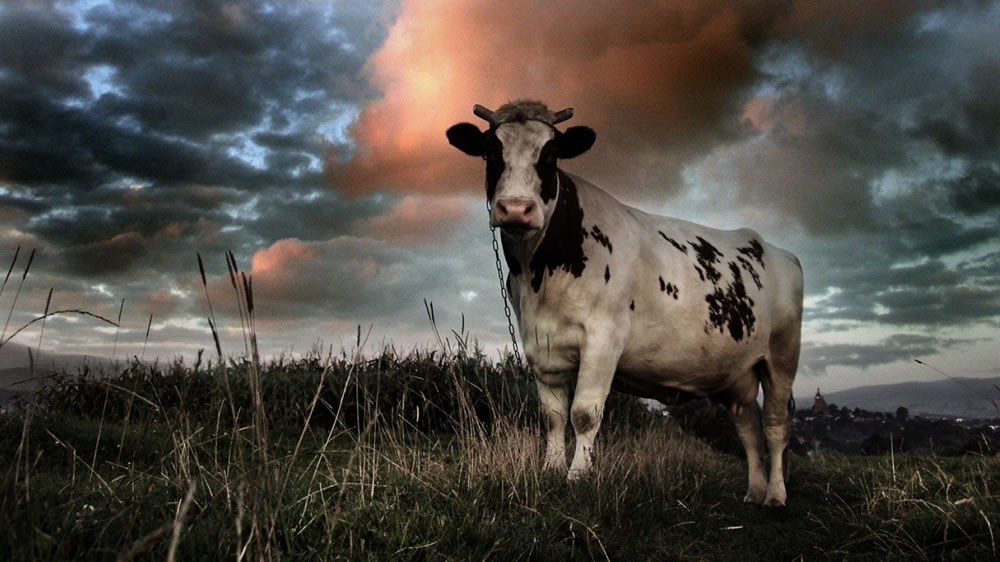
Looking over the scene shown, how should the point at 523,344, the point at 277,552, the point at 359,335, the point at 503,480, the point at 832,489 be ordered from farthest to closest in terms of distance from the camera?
1. the point at 832,489
2. the point at 523,344
3. the point at 503,480
4. the point at 359,335
5. the point at 277,552

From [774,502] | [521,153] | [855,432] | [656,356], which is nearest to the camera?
[521,153]

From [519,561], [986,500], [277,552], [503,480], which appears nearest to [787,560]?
[986,500]

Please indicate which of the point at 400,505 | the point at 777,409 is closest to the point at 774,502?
the point at 777,409

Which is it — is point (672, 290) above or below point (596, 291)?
above

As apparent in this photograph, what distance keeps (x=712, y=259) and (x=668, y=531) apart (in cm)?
361

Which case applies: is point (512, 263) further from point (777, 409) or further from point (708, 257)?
point (777, 409)

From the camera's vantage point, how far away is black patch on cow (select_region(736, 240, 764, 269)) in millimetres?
9422

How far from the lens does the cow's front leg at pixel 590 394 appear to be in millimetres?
6789

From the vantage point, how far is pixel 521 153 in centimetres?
680

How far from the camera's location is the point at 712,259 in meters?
8.63

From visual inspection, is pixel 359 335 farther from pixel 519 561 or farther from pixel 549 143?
pixel 549 143

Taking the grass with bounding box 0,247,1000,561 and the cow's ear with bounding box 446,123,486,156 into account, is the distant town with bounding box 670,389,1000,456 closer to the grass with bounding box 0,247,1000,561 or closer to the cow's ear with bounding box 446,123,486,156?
the grass with bounding box 0,247,1000,561

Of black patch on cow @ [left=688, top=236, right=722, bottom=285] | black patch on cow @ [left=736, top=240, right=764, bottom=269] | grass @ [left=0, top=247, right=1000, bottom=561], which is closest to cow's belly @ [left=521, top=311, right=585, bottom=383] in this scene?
grass @ [left=0, top=247, right=1000, bottom=561]

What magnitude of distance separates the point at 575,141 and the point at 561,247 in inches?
41.8
